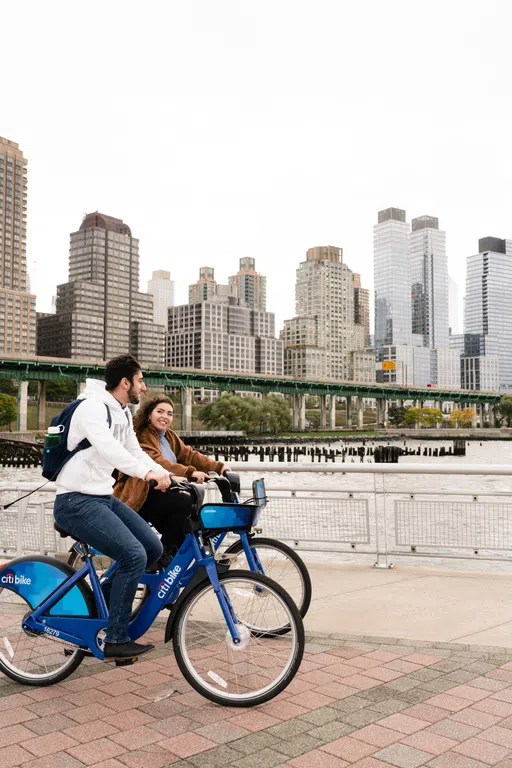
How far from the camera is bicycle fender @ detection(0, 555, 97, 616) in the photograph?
451 centimetres

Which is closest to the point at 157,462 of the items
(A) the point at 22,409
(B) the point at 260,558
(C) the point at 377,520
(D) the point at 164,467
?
(D) the point at 164,467

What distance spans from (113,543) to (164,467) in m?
1.35

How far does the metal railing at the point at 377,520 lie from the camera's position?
7.71 m

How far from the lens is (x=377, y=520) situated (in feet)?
26.7

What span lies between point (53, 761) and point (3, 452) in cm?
7759

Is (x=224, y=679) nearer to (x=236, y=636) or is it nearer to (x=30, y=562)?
(x=236, y=636)

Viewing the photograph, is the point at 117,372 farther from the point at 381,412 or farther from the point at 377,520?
the point at 381,412

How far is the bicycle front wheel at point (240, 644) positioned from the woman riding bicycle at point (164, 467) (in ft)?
2.42

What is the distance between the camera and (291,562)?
5289 mm

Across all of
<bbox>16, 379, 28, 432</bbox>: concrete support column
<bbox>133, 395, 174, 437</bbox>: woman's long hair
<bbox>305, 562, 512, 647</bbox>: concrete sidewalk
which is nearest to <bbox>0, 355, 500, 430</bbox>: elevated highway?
<bbox>16, 379, 28, 432</bbox>: concrete support column

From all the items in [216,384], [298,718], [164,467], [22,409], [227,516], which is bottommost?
[298,718]

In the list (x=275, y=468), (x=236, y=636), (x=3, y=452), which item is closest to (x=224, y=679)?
(x=236, y=636)

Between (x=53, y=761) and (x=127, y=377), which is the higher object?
(x=127, y=377)

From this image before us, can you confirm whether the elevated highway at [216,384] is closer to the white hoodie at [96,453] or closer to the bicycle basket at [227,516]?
the white hoodie at [96,453]
